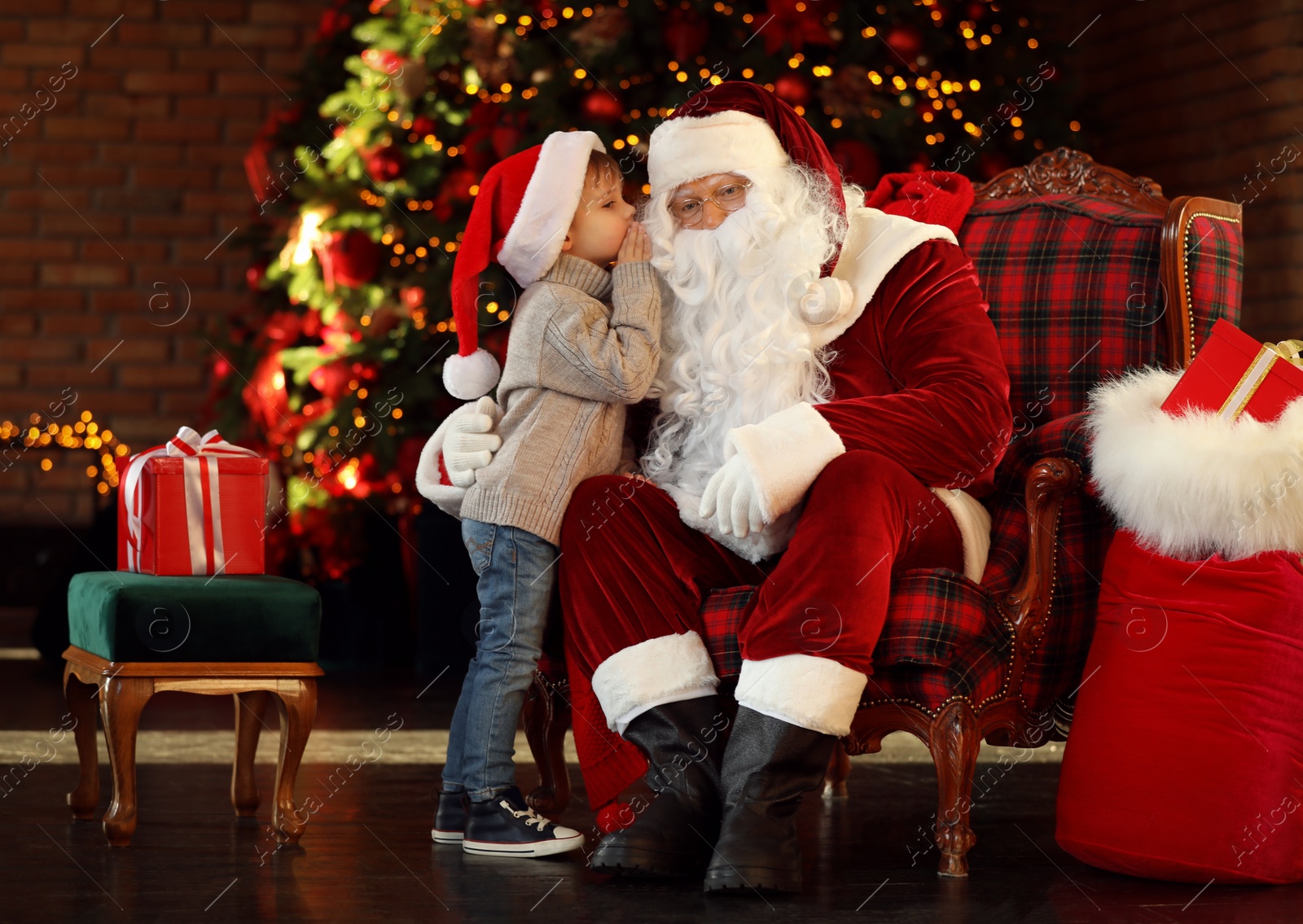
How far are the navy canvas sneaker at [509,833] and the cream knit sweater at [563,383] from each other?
433 mm

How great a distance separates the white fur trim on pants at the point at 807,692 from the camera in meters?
1.96

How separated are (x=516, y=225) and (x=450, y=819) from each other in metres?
1.00

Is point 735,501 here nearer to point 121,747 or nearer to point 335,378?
point 121,747

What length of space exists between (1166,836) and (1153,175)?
333 centimetres

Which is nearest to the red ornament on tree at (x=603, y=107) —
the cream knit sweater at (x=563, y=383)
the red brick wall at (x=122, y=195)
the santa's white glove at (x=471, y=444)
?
the cream knit sweater at (x=563, y=383)

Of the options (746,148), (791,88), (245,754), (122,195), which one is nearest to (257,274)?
(122,195)

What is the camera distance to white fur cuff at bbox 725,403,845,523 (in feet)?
6.84

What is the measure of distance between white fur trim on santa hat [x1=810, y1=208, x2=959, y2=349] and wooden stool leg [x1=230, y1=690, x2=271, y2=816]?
1.22 m

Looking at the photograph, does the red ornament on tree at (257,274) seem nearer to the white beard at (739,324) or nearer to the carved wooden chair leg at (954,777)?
the white beard at (739,324)

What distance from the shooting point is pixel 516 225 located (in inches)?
90.4

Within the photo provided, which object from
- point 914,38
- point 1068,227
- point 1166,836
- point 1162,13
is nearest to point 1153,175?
point 1162,13

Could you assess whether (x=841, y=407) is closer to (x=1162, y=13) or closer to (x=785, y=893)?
(x=785, y=893)

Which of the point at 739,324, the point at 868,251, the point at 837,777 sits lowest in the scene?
the point at 837,777

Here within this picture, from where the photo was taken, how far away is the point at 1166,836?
203cm
